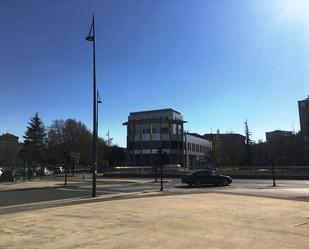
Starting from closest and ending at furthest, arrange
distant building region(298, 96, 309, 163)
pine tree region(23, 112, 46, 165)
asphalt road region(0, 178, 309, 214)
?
asphalt road region(0, 178, 309, 214)
pine tree region(23, 112, 46, 165)
distant building region(298, 96, 309, 163)

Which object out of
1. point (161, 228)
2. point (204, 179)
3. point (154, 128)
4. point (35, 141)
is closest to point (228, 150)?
point (154, 128)

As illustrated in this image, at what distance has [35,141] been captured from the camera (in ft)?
341

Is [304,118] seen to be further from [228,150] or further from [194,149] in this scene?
[194,149]

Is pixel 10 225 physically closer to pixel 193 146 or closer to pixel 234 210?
pixel 234 210

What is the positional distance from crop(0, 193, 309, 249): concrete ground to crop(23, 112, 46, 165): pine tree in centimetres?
8689

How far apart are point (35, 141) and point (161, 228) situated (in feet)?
310

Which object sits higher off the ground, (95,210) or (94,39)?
(94,39)

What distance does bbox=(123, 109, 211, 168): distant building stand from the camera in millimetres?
131000

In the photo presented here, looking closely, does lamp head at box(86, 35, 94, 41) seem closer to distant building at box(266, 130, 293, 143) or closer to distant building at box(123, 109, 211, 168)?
distant building at box(266, 130, 293, 143)

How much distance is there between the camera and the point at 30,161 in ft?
335

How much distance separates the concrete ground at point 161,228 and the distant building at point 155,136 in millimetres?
110369

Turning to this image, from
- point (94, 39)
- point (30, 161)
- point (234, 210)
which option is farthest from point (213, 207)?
point (30, 161)

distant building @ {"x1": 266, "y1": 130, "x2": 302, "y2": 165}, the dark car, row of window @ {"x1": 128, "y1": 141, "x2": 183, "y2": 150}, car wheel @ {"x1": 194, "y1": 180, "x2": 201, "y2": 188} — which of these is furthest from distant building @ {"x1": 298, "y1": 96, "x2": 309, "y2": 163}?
car wheel @ {"x1": 194, "y1": 180, "x2": 201, "y2": 188}

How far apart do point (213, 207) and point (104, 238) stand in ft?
28.1
